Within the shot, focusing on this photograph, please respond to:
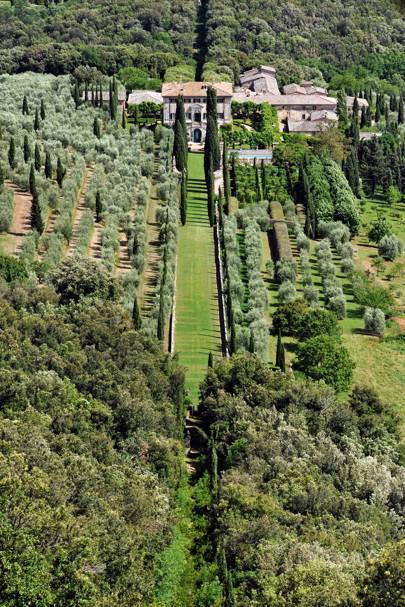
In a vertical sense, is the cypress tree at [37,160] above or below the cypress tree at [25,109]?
below

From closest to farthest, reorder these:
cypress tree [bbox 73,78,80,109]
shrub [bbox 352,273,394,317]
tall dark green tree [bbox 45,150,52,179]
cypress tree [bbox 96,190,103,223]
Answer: shrub [bbox 352,273,394,317], cypress tree [bbox 96,190,103,223], tall dark green tree [bbox 45,150,52,179], cypress tree [bbox 73,78,80,109]

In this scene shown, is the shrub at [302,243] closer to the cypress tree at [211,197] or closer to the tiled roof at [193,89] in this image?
the cypress tree at [211,197]

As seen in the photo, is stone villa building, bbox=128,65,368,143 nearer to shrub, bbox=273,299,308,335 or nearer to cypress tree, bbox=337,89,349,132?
cypress tree, bbox=337,89,349,132

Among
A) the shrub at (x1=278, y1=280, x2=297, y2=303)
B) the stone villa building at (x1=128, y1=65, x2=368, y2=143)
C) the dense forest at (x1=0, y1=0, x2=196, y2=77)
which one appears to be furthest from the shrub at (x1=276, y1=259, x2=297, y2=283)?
the dense forest at (x1=0, y1=0, x2=196, y2=77)

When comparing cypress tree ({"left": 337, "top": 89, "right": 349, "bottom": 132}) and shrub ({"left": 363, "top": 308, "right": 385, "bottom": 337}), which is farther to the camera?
cypress tree ({"left": 337, "top": 89, "right": 349, "bottom": 132})

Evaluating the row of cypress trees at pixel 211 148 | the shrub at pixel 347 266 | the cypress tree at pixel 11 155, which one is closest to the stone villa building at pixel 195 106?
the row of cypress trees at pixel 211 148

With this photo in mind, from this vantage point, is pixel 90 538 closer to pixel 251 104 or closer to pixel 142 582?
pixel 142 582
